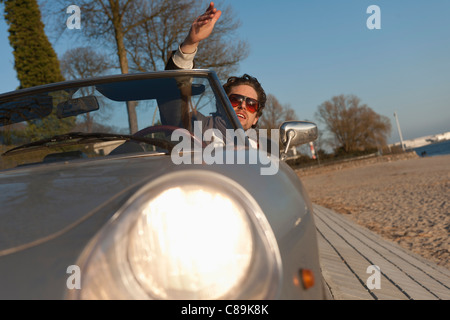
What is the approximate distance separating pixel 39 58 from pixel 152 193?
78.5ft

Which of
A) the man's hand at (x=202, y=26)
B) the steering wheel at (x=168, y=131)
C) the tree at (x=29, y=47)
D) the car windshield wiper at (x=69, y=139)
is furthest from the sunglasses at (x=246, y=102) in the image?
the tree at (x=29, y=47)

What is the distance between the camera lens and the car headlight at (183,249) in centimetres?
92

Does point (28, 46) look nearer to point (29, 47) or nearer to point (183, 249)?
point (29, 47)

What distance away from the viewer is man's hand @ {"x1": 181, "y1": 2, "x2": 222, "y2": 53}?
260 centimetres

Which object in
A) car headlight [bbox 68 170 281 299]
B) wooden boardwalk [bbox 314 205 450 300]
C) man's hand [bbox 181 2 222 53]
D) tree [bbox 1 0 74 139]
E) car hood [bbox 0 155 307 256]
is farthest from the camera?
tree [bbox 1 0 74 139]

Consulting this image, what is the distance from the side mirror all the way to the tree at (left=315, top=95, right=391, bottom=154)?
6072cm

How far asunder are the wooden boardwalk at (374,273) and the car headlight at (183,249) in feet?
6.03

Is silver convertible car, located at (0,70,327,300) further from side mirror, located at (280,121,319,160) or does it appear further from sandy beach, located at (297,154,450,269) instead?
sandy beach, located at (297,154,450,269)

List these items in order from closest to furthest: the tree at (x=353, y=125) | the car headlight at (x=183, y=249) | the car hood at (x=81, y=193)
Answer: the car headlight at (x=183, y=249)
the car hood at (x=81, y=193)
the tree at (x=353, y=125)

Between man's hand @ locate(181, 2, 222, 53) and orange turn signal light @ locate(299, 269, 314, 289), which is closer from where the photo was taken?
orange turn signal light @ locate(299, 269, 314, 289)

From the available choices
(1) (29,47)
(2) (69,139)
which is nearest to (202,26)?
(2) (69,139)

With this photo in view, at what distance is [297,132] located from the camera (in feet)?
8.02

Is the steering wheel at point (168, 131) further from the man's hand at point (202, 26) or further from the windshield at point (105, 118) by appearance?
the man's hand at point (202, 26)

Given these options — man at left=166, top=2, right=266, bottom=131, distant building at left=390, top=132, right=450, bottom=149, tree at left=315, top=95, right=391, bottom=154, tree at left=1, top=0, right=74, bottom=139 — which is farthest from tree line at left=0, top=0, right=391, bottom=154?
distant building at left=390, top=132, right=450, bottom=149
